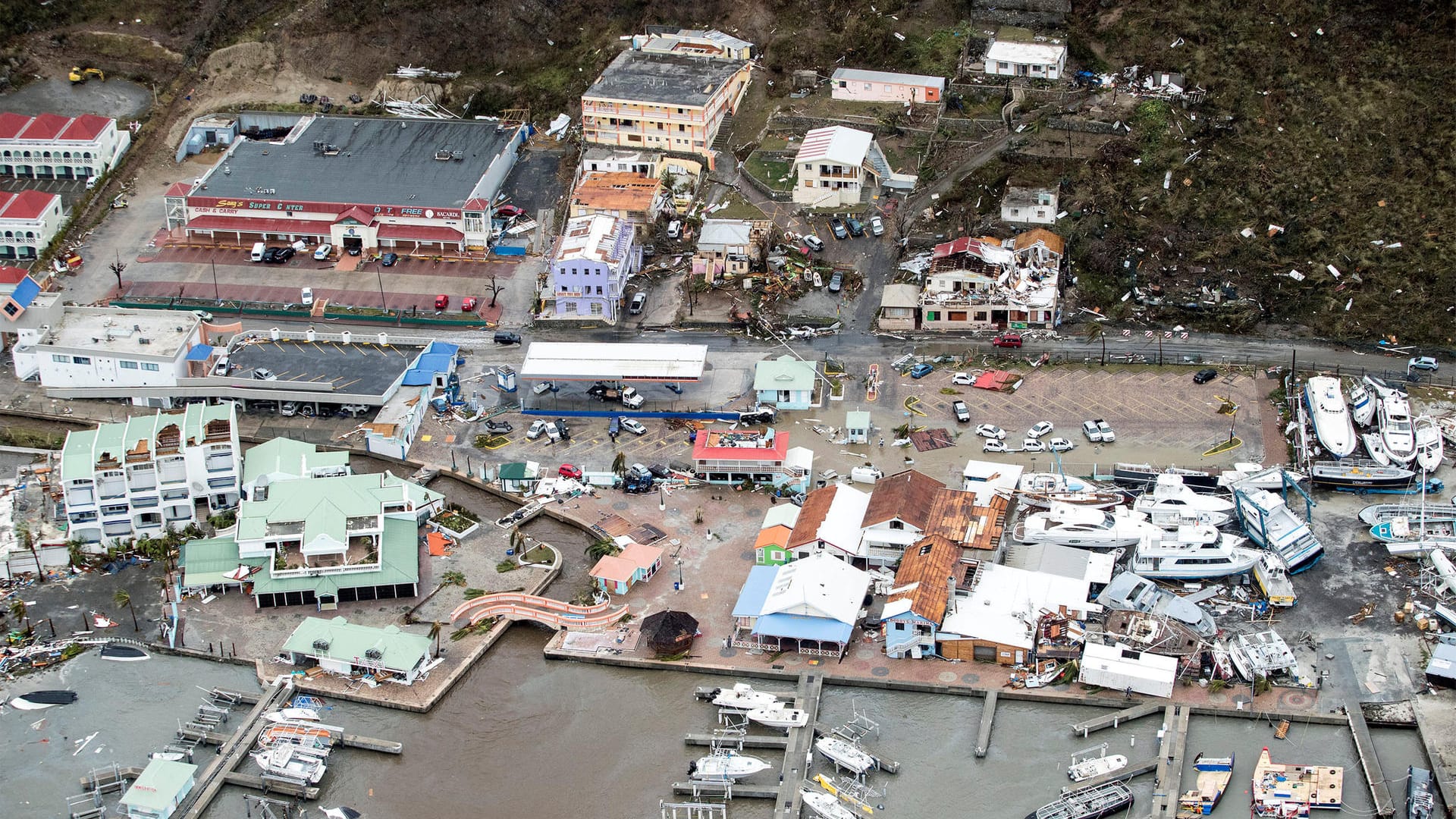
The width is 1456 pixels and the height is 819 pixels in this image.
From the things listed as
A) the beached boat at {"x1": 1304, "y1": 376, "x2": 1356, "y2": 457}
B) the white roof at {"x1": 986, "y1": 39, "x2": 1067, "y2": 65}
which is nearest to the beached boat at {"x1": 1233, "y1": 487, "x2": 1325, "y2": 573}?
the beached boat at {"x1": 1304, "y1": 376, "x2": 1356, "y2": 457}

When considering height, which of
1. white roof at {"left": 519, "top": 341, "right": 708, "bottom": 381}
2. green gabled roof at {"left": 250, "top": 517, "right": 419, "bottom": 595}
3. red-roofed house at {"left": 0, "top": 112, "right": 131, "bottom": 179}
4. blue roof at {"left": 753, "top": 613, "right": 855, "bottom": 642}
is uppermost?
red-roofed house at {"left": 0, "top": 112, "right": 131, "bottom": 179}

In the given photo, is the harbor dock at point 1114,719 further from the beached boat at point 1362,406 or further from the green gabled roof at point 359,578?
the green gabled roof at point 359,578

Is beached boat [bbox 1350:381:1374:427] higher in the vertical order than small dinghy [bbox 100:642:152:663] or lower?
higher

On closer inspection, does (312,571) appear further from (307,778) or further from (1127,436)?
(1127,436)

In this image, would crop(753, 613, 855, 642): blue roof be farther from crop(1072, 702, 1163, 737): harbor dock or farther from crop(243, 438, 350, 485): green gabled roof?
crop(243, 438, 350, 485): green gabled roof

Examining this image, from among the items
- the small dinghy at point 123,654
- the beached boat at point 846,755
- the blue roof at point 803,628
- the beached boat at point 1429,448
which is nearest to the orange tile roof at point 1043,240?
the beached boat at point 1429,448

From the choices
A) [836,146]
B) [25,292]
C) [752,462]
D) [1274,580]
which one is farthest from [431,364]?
[1274,580]
